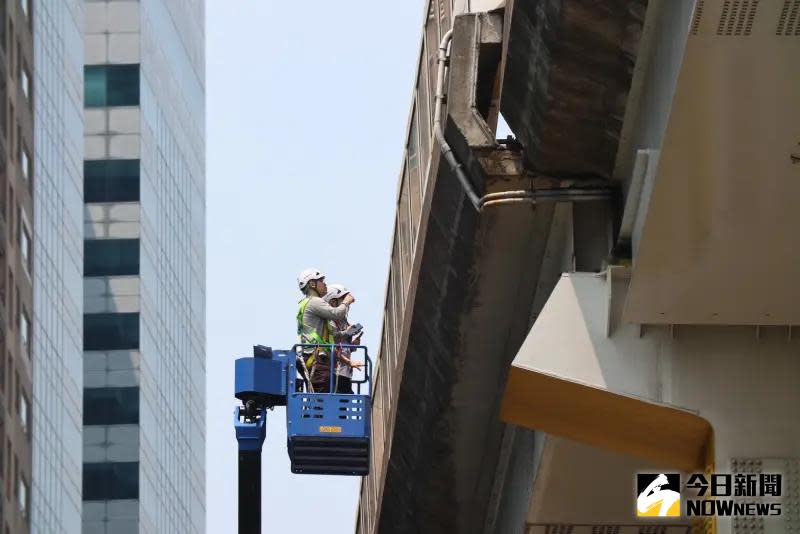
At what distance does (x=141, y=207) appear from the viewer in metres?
123

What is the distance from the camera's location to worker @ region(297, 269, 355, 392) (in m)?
21.7

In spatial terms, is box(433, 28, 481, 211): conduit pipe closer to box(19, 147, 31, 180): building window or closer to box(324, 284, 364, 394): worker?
box(324, 284, 364, 394): worker

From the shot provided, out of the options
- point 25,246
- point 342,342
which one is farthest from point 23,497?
point 342,342

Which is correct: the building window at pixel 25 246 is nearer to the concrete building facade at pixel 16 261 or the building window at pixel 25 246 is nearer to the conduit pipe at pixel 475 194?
the concrete building facade at pixel 16 261

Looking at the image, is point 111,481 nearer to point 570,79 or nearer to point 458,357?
point 458,357

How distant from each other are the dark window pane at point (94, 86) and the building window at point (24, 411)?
38.5 meters

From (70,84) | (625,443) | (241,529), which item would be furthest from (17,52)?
(625,443)

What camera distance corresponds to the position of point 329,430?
2142 cm

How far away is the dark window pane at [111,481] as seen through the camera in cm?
11506

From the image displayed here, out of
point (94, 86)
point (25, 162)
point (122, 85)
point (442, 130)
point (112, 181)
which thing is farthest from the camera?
point (94, 86)

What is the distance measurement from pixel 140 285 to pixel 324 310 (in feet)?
326

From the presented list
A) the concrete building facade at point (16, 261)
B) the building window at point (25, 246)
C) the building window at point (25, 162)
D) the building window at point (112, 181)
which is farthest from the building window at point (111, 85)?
the building window at point (25, 246)

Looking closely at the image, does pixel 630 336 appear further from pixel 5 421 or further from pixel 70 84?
pixel 70 84

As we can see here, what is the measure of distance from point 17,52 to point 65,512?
23807 mm
